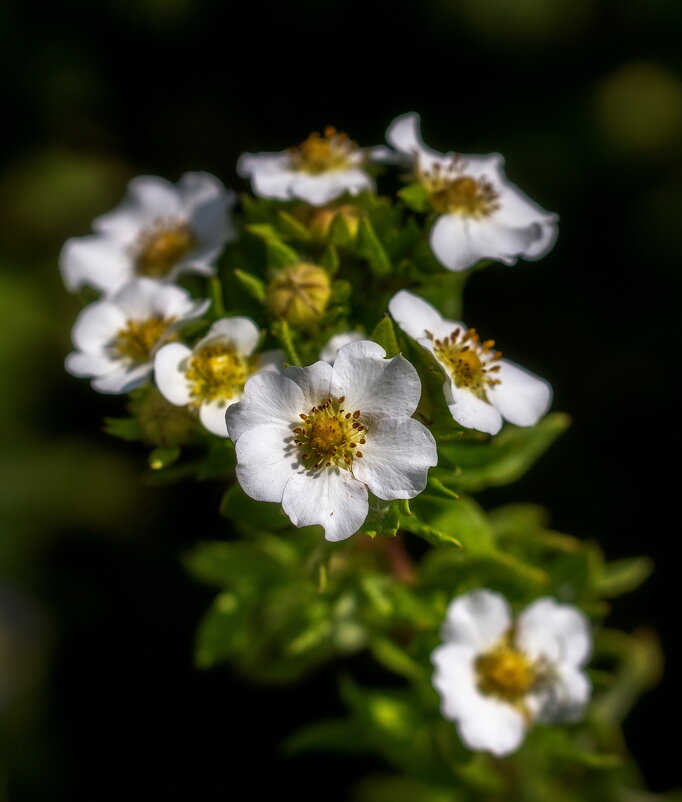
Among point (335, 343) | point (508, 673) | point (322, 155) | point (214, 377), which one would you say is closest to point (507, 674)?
point (508, 673)

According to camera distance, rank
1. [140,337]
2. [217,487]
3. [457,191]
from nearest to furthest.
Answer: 1. [140,337]
2. [457,191]
3. [217,487]

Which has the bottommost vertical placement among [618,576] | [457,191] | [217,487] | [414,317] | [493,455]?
[217,487]

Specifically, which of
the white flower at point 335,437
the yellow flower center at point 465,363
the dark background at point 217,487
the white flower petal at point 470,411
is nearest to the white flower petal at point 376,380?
the white flower at point 335,437

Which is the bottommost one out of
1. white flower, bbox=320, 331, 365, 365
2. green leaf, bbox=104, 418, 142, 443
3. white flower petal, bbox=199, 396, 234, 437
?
green leaf, bbox=104, 418, 142, 443

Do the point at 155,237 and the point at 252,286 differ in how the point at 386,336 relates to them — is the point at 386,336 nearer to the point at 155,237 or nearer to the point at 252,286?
the point at 252,286

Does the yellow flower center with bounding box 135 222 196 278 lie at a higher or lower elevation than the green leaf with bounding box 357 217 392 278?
lower

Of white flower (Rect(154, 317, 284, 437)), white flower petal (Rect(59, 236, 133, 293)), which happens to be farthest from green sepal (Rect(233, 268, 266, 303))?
white flower petal (Rect(59, 236, 133, 293))

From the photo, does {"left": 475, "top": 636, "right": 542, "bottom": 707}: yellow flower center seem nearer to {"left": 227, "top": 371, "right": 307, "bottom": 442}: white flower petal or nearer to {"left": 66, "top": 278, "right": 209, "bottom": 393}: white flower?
{"left": 227, "top": 371, "right": 307, "bottom": 442}: white flower petal
